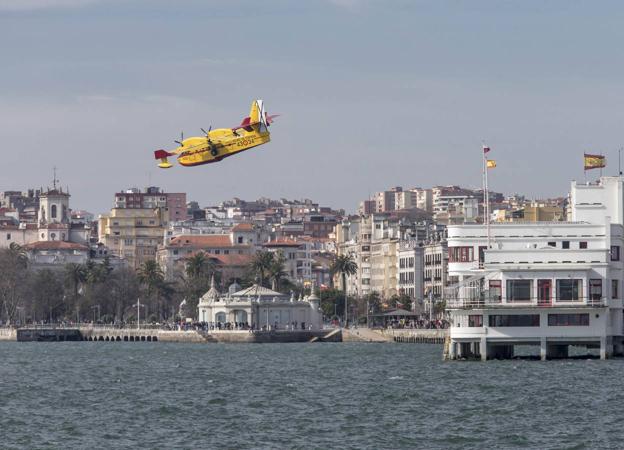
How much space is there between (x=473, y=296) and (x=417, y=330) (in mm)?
66575

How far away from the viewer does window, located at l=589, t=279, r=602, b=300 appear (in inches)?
3676

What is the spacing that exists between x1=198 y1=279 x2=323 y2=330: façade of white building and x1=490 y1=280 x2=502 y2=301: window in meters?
83.5

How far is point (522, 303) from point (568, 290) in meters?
2.30

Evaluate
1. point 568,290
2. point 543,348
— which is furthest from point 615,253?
point 543,348

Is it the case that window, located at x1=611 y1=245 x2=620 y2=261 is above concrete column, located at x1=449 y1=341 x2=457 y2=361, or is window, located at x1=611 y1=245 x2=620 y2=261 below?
above

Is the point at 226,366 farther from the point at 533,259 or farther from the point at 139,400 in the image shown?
the point at 139,400

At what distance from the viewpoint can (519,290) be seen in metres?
93.1

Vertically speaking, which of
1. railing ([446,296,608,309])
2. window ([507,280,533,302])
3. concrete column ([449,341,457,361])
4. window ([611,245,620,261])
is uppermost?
window ([611,245,620,261])

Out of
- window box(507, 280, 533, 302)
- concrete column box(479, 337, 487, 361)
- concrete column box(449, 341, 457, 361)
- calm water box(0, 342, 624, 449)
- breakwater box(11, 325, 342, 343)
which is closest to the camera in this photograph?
calm water box(0, 342, 624, 449)

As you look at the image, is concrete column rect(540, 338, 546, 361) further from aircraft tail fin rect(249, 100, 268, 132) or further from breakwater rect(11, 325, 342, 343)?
breakwater rect(11, 325, 342, 343)

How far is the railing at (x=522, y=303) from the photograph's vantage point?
9238cm

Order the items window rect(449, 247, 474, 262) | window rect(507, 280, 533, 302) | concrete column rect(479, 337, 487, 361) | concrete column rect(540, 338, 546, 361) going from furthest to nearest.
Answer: window rect(449, 247, 474, 262)
concrete column rect(540, 338, 546, 361)
concrete column rect(479, 337, 487, 361)
window rect(507, 280, 533, 302)

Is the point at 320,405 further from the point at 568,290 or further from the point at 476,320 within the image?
the point at 568,290

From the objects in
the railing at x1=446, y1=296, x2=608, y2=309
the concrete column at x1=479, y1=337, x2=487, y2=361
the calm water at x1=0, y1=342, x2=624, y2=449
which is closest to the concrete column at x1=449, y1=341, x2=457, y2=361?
the calm water at x1=0, y1=342, x2=624, y2=449
